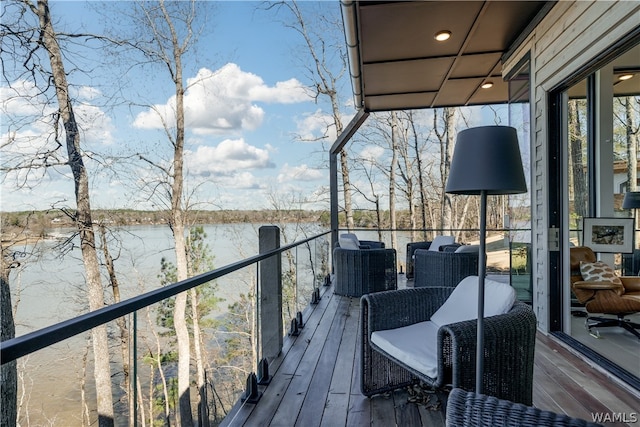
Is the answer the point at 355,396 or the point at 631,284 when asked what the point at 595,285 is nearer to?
the point at 631,284

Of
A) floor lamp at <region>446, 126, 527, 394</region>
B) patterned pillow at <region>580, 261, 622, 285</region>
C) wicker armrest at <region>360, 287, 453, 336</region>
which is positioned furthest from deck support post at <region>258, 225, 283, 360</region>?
patterned pillow at <region>580, 261, 622, 285</region>

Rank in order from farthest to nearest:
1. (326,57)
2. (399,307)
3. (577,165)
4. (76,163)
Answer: (326,57) < (76,163) < (577,165) < (399,307)

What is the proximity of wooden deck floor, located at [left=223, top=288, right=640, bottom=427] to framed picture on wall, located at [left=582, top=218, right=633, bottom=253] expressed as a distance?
1649 millimetres

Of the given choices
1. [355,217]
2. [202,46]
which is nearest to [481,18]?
[355,217]

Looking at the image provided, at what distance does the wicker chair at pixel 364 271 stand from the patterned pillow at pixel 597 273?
7.54 ft

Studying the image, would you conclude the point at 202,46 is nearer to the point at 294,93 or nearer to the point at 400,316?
the point at 294,93

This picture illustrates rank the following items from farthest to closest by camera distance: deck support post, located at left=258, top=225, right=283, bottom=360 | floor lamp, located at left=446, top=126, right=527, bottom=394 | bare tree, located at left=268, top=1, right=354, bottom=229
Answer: bare tree, located at left=268, top=1, right=354, bottom=229 → deck support post, located at left=258, top=225, right=283, bottom=360 → floor lamp, located at left=446, top=126, right=527, bottom=394

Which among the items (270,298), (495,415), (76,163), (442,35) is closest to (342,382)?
(270,298)

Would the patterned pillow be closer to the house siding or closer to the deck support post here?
the house siding

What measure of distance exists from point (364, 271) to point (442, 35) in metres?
3.09

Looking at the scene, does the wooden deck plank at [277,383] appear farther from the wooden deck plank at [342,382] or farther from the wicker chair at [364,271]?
the wicker chair at [364,271]

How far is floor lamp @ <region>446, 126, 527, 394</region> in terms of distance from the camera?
1.63 metres

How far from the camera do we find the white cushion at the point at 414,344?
1961 millimetres

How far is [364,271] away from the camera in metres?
5.12
